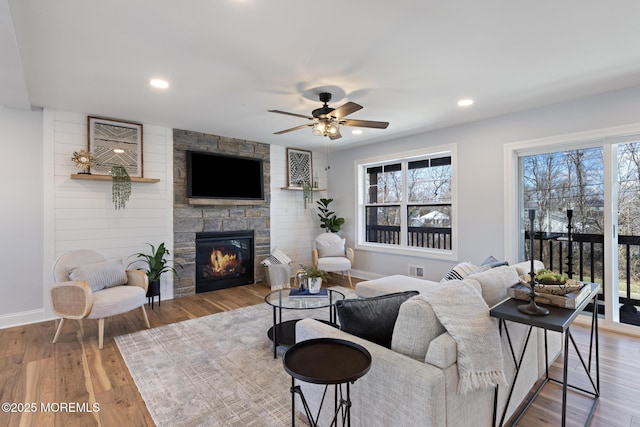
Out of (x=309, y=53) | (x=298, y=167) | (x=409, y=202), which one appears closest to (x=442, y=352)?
(x=309, y=53)

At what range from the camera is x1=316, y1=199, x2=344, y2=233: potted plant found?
6.04 metres

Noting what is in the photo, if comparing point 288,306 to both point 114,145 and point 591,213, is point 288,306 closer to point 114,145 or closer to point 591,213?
point 114,145

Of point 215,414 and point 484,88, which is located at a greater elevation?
point 484,88

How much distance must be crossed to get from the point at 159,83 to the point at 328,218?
13.0ft

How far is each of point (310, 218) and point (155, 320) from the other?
3.40 m

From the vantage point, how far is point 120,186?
4102 mm

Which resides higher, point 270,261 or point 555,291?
point 555,291

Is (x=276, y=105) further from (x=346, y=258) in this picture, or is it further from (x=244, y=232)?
(x=346, y=258)

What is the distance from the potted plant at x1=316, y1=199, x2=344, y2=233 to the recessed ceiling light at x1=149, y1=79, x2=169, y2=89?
3742 millimetres

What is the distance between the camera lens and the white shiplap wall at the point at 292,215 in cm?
582

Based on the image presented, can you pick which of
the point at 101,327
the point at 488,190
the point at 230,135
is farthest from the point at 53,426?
the point at 488,190

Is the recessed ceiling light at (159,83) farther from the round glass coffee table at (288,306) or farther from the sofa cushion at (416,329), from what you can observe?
the sofa cushion at (416,329)

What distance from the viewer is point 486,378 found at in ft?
4.84

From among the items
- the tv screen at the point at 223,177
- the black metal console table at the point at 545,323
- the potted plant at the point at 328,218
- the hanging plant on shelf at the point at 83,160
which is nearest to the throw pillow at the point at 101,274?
the hanging plant on shelf at the point at 83,160
